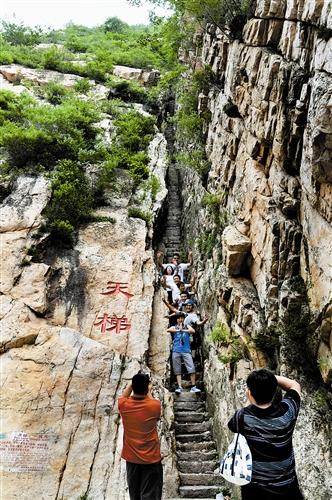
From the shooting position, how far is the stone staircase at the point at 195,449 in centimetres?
761

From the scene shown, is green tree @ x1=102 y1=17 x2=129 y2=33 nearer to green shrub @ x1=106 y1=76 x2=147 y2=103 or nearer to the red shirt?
green shrub @ x1=106 y1=76 x2=147 y2=103

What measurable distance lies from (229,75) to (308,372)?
7972mm

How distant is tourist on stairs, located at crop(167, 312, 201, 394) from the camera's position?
32.0ft

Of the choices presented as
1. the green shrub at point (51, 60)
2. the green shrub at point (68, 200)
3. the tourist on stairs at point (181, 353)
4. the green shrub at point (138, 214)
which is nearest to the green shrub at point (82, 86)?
the green shrub at point (51, 60)

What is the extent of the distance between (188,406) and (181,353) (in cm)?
115

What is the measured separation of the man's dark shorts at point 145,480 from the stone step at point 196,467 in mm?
2974

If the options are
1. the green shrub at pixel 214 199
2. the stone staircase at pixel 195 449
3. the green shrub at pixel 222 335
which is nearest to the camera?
the stone staircase at pixel 195 449

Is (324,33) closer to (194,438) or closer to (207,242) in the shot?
(207,242)

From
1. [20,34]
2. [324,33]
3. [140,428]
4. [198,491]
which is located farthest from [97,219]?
[20,34]

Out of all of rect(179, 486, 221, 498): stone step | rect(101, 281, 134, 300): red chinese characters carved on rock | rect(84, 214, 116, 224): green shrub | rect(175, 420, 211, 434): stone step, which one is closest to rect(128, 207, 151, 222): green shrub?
rect(84, 214, 116, 224): green shrub

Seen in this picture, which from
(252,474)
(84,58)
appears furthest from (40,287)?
(84,58)

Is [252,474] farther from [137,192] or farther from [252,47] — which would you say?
[137,192]

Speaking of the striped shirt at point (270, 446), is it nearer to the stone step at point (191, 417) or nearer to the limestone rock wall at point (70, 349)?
the limestone rock wall at point (70, 349)

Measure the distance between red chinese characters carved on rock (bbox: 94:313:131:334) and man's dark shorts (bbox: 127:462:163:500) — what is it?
4568mm
